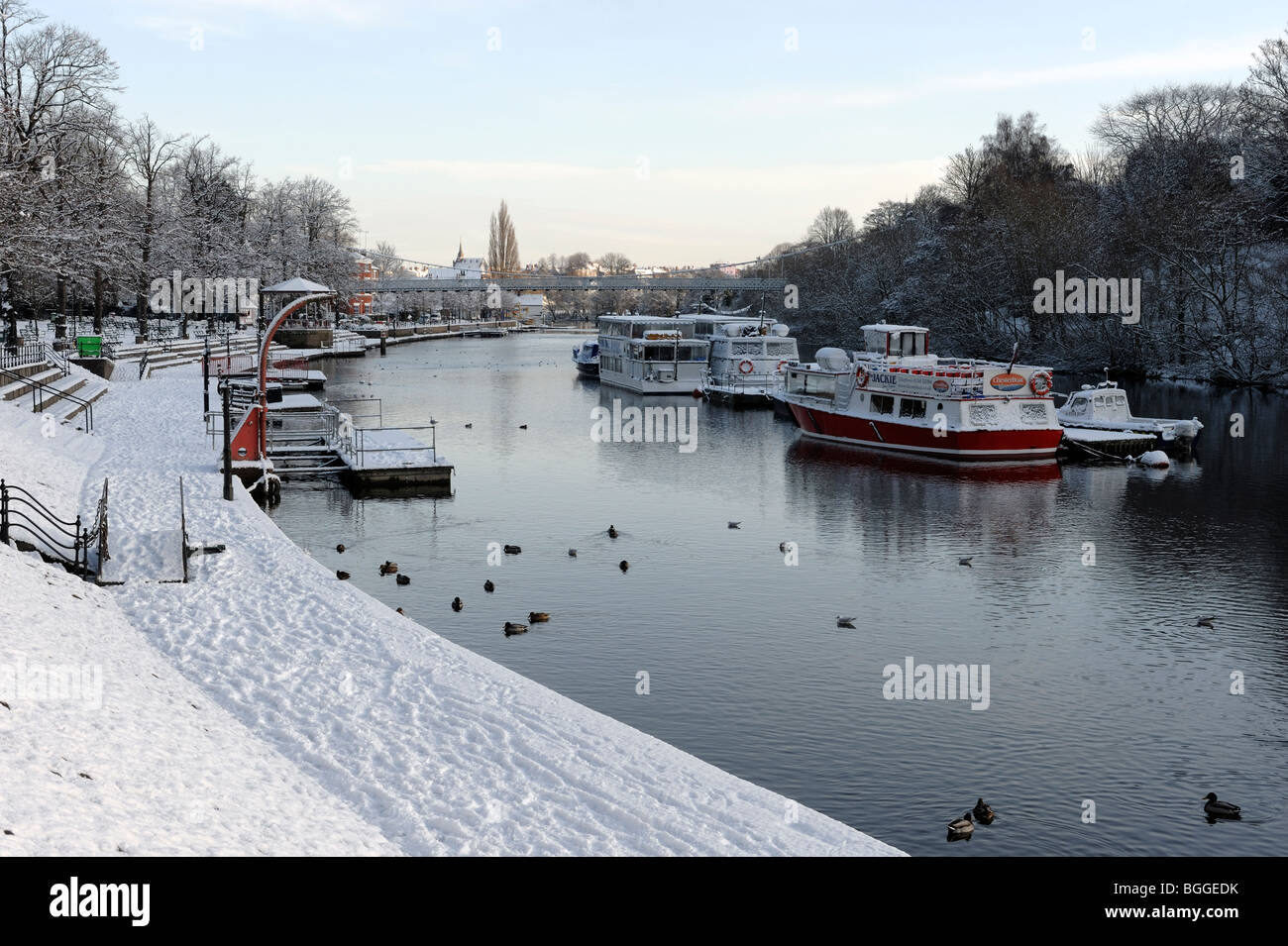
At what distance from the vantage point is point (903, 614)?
2580 cm

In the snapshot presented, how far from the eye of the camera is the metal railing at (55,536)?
22328 mm

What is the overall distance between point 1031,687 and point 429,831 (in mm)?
12023

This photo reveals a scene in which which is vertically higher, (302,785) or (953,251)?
(953,251)

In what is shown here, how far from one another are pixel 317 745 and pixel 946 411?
38.6 m

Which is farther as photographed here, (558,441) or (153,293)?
(153,293)

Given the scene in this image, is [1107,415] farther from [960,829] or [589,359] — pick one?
[589,359]

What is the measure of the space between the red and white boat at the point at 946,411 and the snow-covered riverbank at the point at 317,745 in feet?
103

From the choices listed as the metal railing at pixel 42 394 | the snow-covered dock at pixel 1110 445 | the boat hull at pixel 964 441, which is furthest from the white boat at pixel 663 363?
the metal railing at pixel 42 394

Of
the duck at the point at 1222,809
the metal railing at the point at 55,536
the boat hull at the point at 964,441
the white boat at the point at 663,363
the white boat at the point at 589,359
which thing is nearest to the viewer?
the duck at the point at 1222,809

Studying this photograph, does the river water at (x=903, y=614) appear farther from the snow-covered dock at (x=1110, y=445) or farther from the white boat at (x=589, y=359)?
the white boat at (x=589, y=359)

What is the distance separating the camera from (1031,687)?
20938mm
